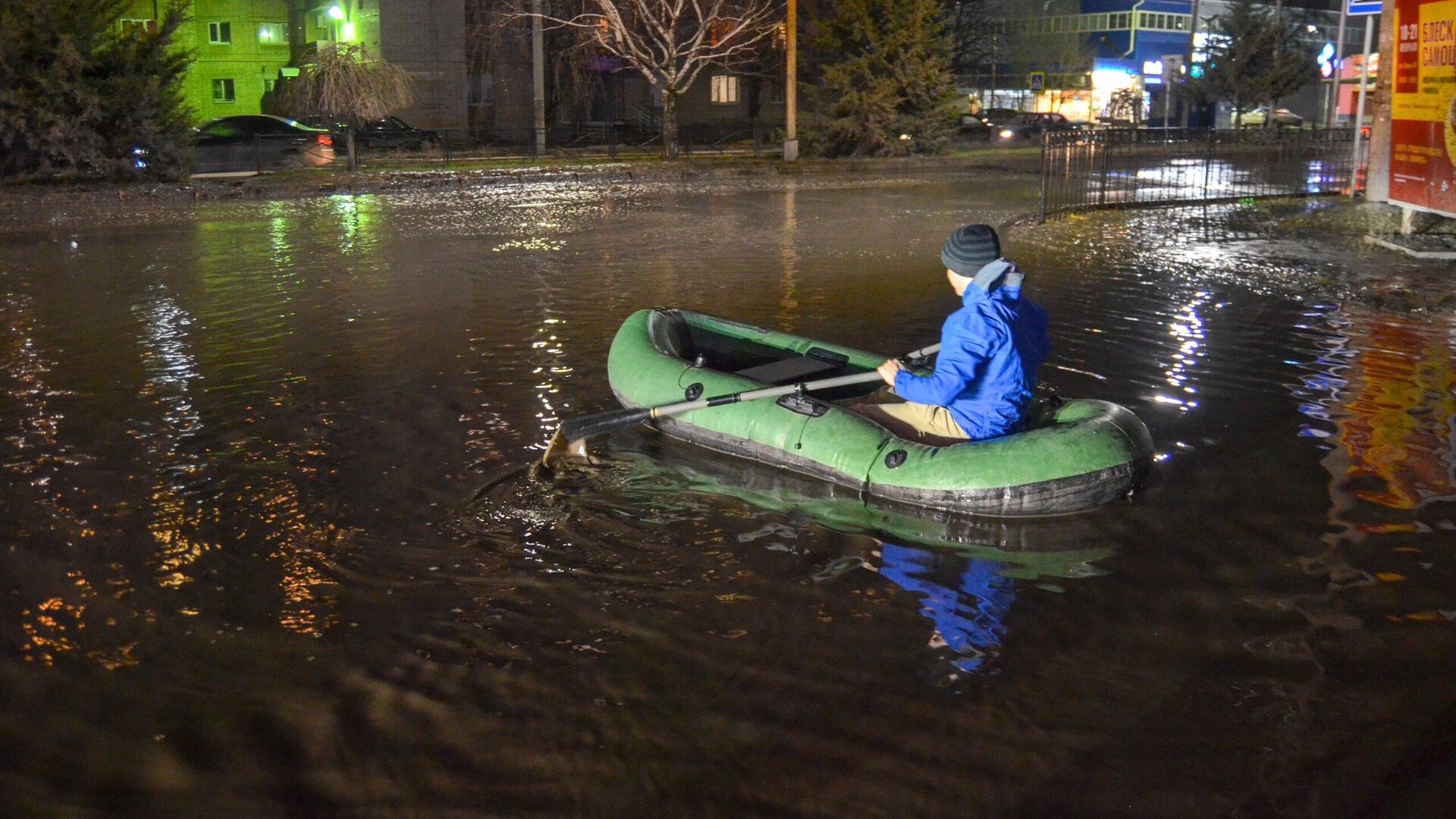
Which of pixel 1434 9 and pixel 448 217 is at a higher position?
pixel 1434 9

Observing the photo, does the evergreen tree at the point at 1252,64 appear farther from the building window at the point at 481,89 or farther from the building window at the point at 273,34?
the building window at the point at 273,34

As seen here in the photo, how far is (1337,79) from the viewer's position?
35719 millimetres

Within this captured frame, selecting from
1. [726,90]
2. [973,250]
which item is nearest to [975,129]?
[726,90]

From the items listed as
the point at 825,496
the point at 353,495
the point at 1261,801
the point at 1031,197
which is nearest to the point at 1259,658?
the point at 1261,801

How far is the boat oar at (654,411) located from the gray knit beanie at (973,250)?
0.88 meters

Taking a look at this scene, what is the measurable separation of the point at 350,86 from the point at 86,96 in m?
5.83

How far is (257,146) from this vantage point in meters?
26.1

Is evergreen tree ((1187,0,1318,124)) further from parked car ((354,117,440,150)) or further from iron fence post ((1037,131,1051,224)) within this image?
iron fence post ((1037,131,1051,224))

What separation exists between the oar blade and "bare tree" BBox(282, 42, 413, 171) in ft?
69.3

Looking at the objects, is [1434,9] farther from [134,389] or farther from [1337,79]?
[1337,79]

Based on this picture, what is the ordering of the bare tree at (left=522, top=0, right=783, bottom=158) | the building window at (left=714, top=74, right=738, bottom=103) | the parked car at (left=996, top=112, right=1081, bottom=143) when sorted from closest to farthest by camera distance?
1. the bare tree at (left=522, top=0, right=783, bottom=158)
2. the parked car at (left=996, top=112, right=1081, bottom=143)
3. the building window at (left=714, top=74, right=738, bottom=103)

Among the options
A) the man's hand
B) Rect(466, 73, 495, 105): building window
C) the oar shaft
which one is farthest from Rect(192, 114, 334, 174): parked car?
the man's hand

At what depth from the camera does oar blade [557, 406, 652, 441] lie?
23.5ft

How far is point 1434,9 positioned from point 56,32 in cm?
2045
